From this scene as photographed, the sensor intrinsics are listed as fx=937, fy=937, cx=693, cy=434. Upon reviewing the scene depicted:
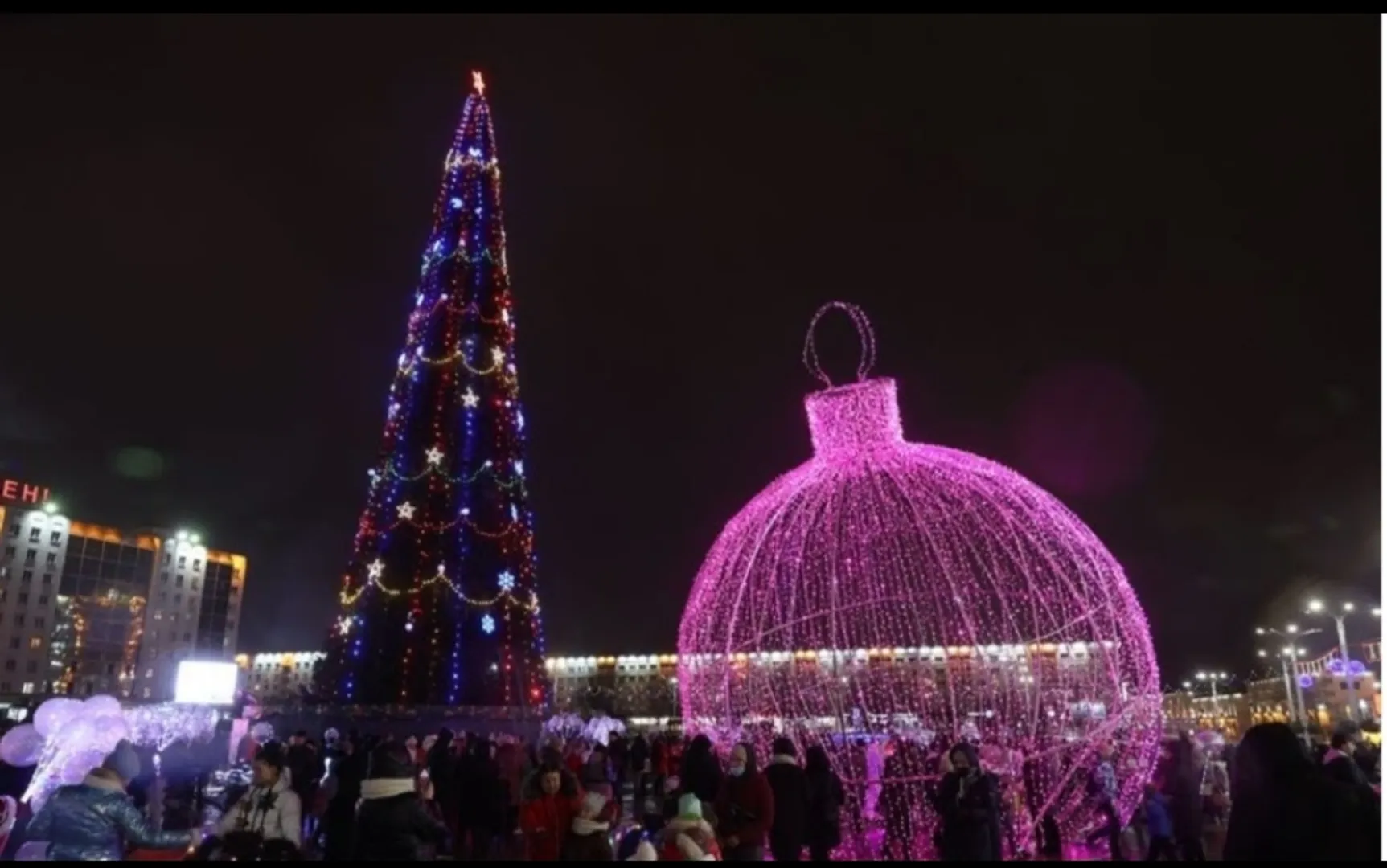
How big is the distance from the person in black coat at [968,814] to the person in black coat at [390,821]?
364cm

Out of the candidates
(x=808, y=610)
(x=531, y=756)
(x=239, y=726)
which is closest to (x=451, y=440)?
(x=239, y=726)

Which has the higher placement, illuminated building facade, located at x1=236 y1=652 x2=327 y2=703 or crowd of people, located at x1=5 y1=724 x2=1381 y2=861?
illuminated building facade, located at x1=236 y1=652 x2=327 y2=703

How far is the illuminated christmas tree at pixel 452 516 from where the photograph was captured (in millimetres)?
19469

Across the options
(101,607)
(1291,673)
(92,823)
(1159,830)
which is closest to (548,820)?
(92,823)

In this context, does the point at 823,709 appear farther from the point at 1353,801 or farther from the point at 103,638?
the point at 103,638

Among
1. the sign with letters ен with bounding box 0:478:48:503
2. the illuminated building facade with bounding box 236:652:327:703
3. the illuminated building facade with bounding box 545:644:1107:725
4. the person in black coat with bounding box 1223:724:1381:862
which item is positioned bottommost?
the person in black coat with bounding box 1223:724:1381:862

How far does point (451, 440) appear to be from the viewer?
20547 millimetres

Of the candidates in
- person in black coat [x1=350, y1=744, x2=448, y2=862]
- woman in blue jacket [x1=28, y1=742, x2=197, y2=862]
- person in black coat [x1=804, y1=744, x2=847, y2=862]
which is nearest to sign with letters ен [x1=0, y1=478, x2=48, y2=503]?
woman in blue jacket [x1=28, y1=742, x2=197, y2=862]

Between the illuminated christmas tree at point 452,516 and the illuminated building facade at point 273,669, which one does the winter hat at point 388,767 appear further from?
the illuminated building facade at point 273,669

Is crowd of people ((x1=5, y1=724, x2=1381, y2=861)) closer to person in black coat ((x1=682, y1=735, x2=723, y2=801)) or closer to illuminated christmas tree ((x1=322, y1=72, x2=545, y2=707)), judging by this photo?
person in black coat ((x1=682, y1=735, x2=723, y2=801))

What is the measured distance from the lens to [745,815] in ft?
19.3

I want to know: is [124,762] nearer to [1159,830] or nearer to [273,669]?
[1159,830]

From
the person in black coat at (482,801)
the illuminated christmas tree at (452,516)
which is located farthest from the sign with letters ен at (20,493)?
the person in black coat at (482,801)

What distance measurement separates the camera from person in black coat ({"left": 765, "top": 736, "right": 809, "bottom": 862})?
6.52 metres
